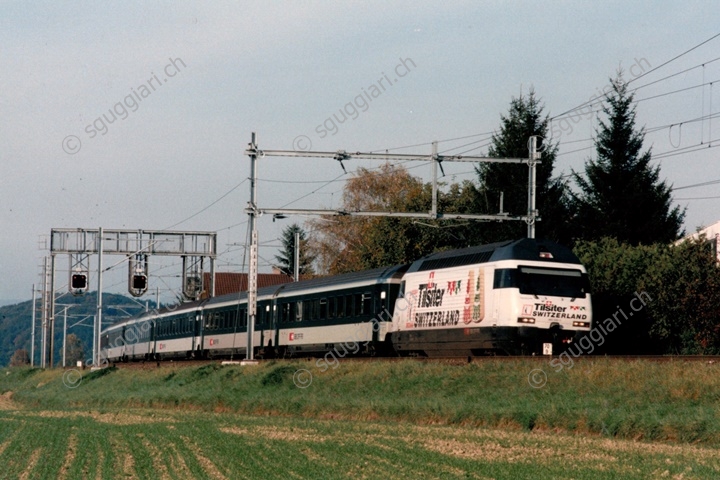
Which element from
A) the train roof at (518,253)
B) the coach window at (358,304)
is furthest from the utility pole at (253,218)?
the train roof at (518,253)

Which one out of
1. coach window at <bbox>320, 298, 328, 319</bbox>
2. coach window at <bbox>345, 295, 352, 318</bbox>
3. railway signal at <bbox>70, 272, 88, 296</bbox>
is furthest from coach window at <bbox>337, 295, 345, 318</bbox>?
railway signal at <bbox>70, 272, 88, 296</bbox>

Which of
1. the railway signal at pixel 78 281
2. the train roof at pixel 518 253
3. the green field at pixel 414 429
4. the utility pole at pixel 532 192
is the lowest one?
the green field at pixel 414 429

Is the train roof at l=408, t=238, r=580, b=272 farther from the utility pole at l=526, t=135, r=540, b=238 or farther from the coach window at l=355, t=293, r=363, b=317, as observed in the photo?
the coach window at l=355, t=293, r=363, b=317

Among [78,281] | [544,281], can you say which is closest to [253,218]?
[544,281]

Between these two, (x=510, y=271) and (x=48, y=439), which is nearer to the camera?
(x=48, y=439)

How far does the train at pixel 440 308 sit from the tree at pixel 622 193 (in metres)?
16.8

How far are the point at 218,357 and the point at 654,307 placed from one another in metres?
24.7

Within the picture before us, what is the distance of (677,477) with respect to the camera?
1527 cm

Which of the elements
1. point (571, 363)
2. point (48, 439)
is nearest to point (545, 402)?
point (571, 363)

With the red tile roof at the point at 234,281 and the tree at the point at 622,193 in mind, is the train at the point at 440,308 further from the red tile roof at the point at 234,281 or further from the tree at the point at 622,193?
the red tile roof at the point at 234,281

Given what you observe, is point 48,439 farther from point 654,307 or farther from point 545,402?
point 654,307

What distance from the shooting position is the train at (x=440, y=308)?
30.5 metres

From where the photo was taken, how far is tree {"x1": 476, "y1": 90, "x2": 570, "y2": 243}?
5578 centimetres

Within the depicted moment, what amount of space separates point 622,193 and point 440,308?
2394 cm
